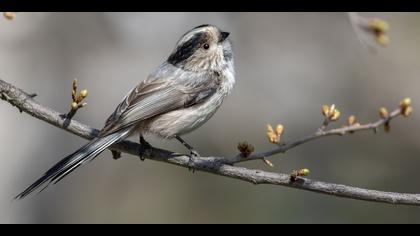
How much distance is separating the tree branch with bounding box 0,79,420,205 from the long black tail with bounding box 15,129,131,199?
73mm

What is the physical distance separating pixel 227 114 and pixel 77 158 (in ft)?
20.2

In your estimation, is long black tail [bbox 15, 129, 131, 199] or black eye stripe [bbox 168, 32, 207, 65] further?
black eye stripe [bbox 168, 32, 207, 65]

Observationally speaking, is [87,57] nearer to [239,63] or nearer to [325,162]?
[239,63]

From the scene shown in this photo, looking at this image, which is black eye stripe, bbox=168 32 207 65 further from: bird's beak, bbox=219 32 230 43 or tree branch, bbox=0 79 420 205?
tree branch, bbox=0 79 420 205

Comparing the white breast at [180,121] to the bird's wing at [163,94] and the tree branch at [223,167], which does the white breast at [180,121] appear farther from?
the tree branch at [223,167]

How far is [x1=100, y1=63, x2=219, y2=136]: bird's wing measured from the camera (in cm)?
500

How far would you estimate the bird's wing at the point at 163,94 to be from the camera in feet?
16.4

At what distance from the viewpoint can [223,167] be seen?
417 centimetres

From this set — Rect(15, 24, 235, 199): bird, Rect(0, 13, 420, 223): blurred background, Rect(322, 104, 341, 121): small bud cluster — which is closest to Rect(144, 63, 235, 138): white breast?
Rect(15, 24, 235, 199): bird

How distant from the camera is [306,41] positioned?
1204cm

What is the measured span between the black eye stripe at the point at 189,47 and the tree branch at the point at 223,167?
1210 millimetres

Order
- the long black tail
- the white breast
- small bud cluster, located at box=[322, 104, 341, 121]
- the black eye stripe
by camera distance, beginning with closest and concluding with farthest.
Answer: small bud cluster, located at box=[322, 104, 341, 121], the long black tail, the white breast, the black eye stripe

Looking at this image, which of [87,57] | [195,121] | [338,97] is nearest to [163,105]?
[195,121]

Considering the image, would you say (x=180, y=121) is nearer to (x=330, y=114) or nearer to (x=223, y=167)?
(x=223, y=167)
